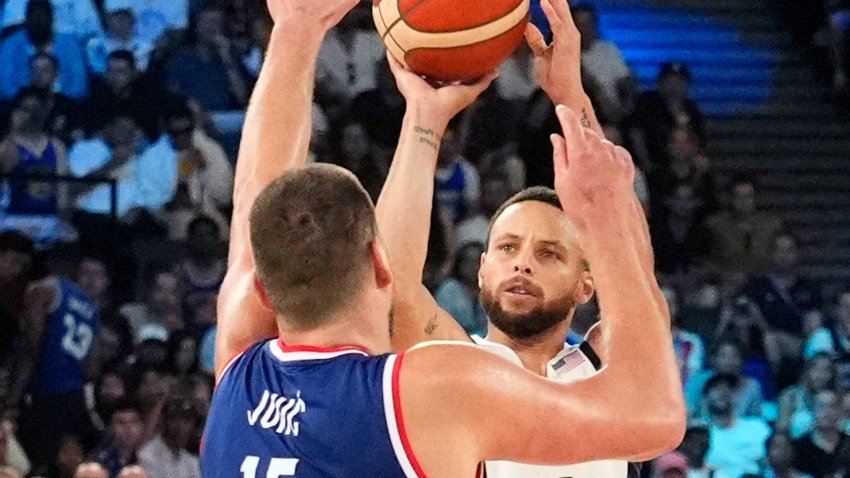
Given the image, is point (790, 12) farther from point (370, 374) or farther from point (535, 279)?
point (370, 374)

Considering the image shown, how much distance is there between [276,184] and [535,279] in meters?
1.72

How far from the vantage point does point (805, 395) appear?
877cm

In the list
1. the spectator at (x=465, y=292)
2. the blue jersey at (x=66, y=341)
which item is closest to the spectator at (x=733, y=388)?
the spectator at (x=465, y=292)

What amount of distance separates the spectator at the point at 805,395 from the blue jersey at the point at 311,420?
22.2 ft

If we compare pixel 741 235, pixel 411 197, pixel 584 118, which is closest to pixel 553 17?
pixel 584 118

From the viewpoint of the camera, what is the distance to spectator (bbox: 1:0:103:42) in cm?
920

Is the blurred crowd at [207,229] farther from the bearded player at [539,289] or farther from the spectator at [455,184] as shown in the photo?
the bearded player at [539,289]

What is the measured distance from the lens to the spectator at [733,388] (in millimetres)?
8562

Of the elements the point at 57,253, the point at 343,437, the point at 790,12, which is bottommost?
the point at 790,12

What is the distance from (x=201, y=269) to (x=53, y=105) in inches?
58.6

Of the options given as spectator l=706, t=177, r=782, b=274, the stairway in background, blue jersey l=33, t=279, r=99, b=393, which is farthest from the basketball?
the stairway in background

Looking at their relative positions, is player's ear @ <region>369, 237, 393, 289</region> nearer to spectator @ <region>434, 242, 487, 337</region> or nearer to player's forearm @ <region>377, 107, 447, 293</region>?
player's forearm @ <region>377, 107, 447, 293</region>

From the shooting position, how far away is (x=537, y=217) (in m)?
4.00

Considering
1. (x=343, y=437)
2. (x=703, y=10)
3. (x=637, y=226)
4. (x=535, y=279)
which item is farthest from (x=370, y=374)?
(x=703, y=10)
